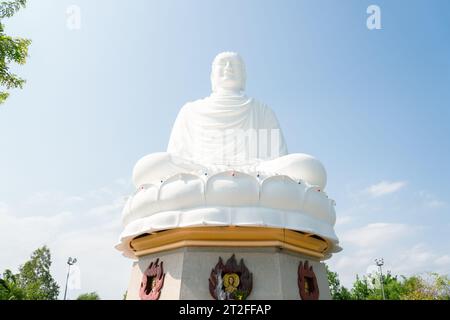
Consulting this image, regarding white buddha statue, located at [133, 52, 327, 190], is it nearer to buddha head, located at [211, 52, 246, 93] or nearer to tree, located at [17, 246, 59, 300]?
buddha head, located at [211, 52, 246, 93]

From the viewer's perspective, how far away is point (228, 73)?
38.1 feet

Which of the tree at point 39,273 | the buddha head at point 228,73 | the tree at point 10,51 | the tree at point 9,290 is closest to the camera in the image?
the tree at point 10,51

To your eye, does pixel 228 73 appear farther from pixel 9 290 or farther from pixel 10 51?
pixel 9 290

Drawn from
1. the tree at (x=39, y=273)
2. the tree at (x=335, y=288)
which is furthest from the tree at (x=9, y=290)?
the tree at (x=335, y=288)

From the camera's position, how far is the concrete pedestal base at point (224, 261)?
712 cm

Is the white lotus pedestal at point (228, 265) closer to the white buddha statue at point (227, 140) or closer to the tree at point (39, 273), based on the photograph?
the white buddha statue at point (227, 140)

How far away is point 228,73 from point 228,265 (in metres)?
6.13

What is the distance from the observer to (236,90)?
11.7 metres

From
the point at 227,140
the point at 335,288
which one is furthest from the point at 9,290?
the point at 335,288
